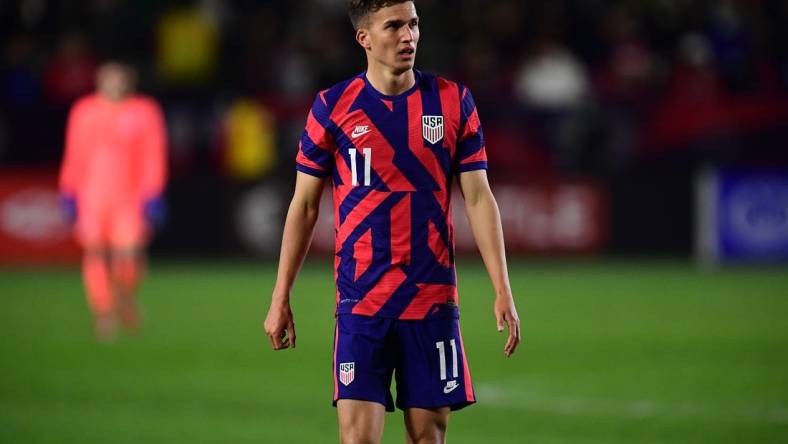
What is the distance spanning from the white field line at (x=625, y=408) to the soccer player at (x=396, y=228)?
12.3 feet

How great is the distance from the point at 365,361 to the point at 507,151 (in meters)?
14.5

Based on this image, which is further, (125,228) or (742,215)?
(742,215)

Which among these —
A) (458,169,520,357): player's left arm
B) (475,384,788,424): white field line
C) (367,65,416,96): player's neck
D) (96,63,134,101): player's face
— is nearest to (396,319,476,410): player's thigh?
(458,169,520,357): player's left arm

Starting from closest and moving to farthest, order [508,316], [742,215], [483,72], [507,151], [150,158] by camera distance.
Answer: [508,316]
[150,158]
[742,215]
[507,151]
[483,72]

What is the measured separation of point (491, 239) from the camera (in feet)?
19.0

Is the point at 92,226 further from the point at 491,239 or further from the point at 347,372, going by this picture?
the point at 491,239

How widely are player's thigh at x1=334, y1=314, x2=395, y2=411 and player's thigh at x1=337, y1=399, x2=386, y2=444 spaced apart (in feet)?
0.08

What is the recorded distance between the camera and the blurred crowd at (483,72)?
19.9 metres

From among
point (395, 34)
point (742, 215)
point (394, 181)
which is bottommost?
point (742, 215)

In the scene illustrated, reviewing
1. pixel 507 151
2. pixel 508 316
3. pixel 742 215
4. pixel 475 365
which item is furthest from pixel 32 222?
pixel 508 316

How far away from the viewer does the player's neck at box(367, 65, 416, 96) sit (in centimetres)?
578

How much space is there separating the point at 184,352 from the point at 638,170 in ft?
29.5

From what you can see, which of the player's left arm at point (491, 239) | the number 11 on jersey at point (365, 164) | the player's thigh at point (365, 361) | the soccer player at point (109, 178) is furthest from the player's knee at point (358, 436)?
the soccer player at point (109, 178)

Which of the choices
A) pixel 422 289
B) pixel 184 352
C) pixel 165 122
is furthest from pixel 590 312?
pixel 422 289
